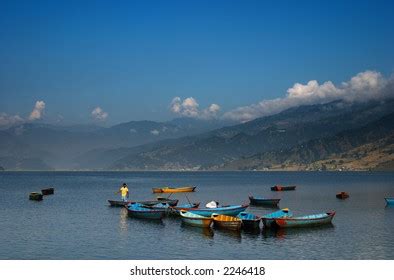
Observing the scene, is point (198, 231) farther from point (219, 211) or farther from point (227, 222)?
point (219, 211)

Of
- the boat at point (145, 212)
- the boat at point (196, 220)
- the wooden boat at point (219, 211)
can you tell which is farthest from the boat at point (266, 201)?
the boat at point (196, 220)

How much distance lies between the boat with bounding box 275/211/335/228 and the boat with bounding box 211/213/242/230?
5.34 metres

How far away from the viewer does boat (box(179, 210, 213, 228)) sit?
62.4 m

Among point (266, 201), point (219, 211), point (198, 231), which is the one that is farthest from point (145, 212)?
point (266, 201)

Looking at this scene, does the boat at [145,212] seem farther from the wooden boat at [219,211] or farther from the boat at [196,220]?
the boat at [196,220]

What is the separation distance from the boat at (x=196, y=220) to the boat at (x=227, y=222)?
0.83 m

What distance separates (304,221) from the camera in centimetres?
6450

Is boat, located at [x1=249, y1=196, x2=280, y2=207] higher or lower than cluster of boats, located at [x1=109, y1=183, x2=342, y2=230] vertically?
lower

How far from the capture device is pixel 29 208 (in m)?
95.2

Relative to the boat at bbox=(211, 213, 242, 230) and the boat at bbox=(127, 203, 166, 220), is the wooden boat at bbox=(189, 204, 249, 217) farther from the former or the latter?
the boat at bbox=(211, 213, 242, 230)

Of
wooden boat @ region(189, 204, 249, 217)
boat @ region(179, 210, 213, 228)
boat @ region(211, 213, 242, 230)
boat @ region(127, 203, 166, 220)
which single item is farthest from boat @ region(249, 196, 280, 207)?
boat @ region(211, 213, 242, 230)

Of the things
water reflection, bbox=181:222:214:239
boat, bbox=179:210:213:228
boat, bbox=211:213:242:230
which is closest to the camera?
water reflection, bbox=181:222:214:239

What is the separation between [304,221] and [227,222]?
10.8m
